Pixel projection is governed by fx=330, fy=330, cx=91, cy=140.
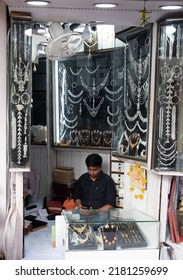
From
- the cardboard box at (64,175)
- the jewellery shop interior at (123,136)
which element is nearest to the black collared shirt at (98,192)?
the jewellery shop interior at (123,136)

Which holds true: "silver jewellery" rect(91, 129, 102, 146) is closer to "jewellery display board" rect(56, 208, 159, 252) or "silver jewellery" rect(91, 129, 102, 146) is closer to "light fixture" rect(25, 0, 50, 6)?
"jewellery display board" rect(56, 208, 159, 252)

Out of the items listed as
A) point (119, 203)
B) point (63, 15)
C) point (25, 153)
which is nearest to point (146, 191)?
point (119, 203)

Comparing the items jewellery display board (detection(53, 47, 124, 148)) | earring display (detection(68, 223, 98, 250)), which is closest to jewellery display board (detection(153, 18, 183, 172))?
earring display (detection(68, 223, 98, 250))

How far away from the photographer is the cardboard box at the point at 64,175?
4.10 m

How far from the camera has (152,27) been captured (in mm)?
2533

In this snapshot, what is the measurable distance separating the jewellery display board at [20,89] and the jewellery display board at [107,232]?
1.92ft

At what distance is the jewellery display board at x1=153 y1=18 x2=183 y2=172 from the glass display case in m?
0.47

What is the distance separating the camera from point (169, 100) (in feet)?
8.13

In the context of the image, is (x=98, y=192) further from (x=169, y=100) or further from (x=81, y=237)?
(x=169, y=100)

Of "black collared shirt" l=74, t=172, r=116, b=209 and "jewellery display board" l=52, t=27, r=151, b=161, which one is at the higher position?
"jewellery display board" l=52, t=27, r=151, b=161

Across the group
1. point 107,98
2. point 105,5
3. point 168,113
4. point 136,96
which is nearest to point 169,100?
point 168,113

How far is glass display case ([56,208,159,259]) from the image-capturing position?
93.2 inches

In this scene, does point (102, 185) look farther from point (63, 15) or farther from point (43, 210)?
point (63, 15)

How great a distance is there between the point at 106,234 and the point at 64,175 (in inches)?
69.8
